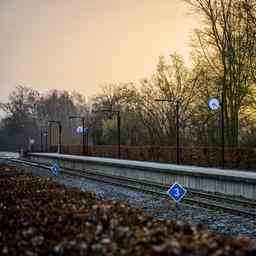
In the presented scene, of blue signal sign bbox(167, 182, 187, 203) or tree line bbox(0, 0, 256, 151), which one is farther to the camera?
tree line bbox(0, 0, 256, 151)

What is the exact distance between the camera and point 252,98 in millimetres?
38031

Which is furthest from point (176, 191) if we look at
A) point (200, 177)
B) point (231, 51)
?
point (231, 51)

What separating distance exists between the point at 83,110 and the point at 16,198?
135500 millimetres

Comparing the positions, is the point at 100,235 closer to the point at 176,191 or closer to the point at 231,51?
the point at 176,191

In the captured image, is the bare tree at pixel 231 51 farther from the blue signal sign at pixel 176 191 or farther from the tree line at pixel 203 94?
the blue signal sign at pixel 176 191

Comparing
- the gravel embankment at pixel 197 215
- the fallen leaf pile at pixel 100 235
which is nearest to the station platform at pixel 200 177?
the gravel embankment at pixel 197 215

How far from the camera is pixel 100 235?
9.12 metres

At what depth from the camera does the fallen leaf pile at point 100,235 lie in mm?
7582

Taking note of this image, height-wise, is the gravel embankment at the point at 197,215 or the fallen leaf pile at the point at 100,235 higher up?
the fallen leaf pile at the point at 100,235

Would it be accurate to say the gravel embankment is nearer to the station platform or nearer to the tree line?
the station platform

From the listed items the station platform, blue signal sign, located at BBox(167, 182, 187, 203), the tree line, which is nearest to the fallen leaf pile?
blue signal sign, located at BBox(167, 182, 187, 203)

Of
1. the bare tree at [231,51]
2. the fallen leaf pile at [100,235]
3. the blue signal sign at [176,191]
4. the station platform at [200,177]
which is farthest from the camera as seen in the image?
Answer: the bare tree at [231,51]

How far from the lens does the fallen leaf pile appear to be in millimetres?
7582

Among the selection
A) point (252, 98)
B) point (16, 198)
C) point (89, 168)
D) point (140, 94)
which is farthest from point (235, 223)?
point (140, 94)
